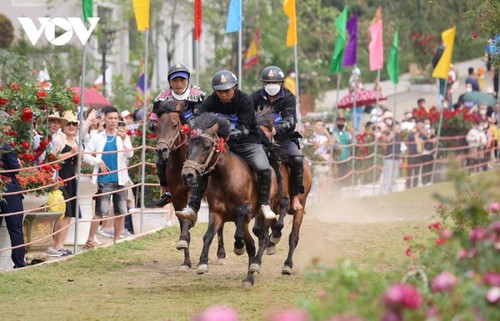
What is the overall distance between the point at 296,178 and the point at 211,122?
2.53m

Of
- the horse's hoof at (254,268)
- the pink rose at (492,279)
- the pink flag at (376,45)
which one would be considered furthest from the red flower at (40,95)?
the pink flag at (376,45)

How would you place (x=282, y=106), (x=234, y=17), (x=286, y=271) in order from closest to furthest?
(x=286, y=271) < (x=282, y=106) < (x=234, y=17)

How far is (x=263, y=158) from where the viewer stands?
45.9ft

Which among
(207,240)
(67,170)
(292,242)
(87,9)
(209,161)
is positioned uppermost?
(87,9)

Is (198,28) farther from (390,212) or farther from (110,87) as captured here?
(110,87)

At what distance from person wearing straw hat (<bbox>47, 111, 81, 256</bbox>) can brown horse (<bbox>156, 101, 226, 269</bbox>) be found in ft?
5.87

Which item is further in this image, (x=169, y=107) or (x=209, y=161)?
(x=169, y=107)

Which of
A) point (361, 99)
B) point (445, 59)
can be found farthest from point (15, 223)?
point (361, 99)

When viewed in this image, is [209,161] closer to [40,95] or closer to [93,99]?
[40,95]

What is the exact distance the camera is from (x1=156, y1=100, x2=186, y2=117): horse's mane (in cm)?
1510

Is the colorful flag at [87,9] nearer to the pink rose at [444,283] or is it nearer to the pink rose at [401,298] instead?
the pink rose at [444,283]

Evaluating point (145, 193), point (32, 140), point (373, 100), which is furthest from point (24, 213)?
point (373, 100)

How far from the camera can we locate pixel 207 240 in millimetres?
13117

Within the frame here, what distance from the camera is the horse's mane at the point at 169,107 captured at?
15102mm
